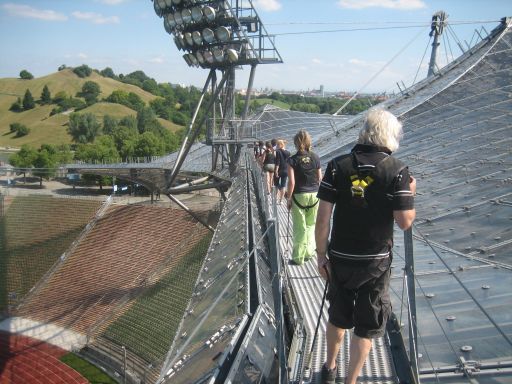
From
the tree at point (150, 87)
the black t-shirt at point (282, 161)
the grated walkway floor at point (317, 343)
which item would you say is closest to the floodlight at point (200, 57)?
the black t-shirt at point (282, 161)

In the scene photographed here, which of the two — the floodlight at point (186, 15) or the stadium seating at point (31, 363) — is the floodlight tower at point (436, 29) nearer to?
the floodlight at point (186, 15)

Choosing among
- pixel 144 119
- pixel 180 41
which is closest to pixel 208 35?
pixel 180 41

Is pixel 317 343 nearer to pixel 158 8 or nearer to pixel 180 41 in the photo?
pixel 180 41

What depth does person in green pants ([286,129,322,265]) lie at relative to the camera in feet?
16.7

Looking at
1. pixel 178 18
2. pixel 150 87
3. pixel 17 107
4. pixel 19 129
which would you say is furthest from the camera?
pixel 150 87

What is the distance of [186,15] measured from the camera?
50.9 feet

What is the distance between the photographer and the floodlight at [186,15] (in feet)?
50.6

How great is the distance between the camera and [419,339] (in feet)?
11.3

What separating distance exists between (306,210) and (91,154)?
2134 inches

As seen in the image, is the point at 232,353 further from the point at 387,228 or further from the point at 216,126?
the point at 216,126

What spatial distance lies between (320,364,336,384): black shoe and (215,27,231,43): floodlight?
13947 mm

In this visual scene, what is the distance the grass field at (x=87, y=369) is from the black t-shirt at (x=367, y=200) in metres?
15.9

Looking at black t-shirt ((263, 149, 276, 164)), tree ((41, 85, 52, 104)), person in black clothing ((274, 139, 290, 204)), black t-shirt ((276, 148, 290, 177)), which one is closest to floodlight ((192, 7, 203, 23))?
black t-shirt ((263, 149, 276, 164))

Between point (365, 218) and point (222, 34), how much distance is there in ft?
46.1
